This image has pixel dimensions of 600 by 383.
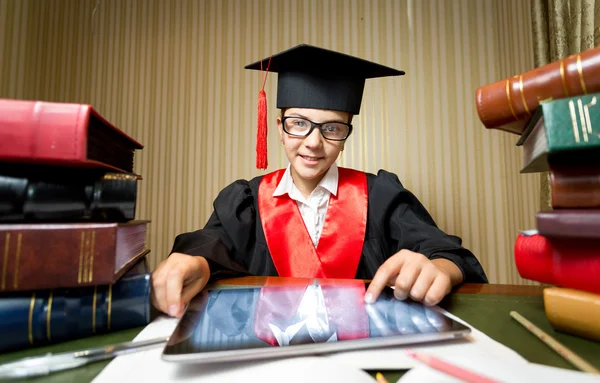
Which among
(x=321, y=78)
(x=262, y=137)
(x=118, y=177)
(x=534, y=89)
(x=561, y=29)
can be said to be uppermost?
(x=561, y=29)

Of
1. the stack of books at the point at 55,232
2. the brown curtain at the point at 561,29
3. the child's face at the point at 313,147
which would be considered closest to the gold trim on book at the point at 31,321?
the stack of books at the point at 55,232

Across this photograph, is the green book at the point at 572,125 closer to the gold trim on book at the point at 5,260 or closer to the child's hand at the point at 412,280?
the child's hand at the point at 412,280

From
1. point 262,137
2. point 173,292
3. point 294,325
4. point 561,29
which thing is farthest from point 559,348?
point 561,29

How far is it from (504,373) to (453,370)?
0.15 ft

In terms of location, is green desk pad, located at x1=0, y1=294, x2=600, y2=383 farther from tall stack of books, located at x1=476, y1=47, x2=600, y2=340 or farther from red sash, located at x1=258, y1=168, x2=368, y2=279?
red sash, located at x1=258, y1=168, x2=368, y2=279

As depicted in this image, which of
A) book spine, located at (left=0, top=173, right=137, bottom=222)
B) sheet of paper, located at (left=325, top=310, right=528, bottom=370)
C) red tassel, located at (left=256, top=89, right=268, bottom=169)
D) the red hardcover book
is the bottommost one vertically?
sheet of paper, located at (left=325, top=310, right=528, bottom=370)

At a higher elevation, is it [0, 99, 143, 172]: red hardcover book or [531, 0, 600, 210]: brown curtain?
[531, 0, 600, 210]: brown curtain

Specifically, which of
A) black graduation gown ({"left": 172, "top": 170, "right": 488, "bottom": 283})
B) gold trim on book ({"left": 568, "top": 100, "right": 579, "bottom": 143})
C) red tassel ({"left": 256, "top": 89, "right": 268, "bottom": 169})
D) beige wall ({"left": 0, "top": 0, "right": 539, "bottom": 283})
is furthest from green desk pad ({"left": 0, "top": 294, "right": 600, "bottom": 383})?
beige wall ({"left": 0, "top": 0, "right": 539, "bottom": 283})

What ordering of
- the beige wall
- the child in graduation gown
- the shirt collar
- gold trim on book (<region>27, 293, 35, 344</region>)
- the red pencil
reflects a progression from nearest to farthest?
the red pencil → gold trim on book (<region>27, 293, 35, 344</region>) → the child in graduation gown → the shirt collar → the beige wall

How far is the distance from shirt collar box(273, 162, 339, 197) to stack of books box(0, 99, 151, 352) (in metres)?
0.74

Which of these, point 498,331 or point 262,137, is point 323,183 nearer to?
point 262,137

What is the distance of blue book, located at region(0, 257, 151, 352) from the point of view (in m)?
0.35

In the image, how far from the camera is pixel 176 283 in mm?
477

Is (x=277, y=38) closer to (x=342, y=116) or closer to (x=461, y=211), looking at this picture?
(x=342, y=116)
